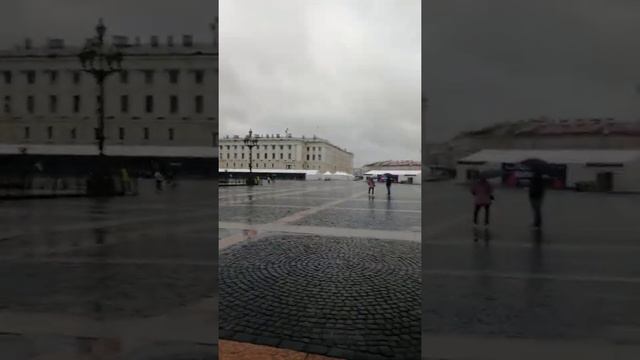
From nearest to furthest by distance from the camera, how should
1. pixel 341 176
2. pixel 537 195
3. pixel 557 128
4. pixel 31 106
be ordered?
pixel 557 128 → pixel 537 195 → pixel 31 106 → pixel 341 176

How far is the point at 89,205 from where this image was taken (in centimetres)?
399

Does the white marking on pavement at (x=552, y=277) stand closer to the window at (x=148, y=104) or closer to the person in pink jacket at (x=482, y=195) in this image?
the person in pink jacket at (x=482, y=195)

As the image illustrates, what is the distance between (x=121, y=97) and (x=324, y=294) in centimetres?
280

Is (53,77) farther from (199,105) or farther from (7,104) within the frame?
(199,105)

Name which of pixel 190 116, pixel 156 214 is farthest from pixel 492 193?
pixel 156 214

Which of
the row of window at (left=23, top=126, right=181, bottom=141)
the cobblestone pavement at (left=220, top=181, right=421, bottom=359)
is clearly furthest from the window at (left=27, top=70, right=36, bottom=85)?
the cobblestone pavement at (left=220, top=181, right=421, bottom=359)

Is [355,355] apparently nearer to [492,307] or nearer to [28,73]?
[492,307]

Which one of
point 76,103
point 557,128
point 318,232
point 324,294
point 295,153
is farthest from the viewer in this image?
point 295,153

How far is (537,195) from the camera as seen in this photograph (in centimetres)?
333

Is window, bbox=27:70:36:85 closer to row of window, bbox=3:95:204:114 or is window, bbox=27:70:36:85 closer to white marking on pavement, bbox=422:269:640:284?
row of window, bbox=3:95:204:114

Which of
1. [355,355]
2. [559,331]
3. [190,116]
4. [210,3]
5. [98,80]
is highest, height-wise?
[210,3]

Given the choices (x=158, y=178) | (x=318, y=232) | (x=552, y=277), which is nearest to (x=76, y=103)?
(x=158, y=178)

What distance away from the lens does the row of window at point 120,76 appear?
3.31 m

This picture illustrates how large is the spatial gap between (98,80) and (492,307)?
3208 mm
